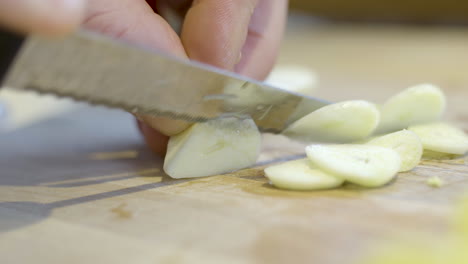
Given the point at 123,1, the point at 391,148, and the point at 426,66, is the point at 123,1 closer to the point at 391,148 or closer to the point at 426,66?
the point at 391,148

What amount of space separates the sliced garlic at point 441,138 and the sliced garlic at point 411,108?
3 cm

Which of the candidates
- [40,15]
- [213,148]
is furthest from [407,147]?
[40,15]

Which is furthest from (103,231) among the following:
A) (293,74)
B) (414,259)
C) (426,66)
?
(426,66)

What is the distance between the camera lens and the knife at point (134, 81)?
82cm

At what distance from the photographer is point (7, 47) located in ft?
2.63

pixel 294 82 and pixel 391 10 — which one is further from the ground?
pixel 391 10

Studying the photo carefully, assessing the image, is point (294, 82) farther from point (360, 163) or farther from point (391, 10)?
point (391, 10)

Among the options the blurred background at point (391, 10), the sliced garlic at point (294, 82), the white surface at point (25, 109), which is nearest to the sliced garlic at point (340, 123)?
the sliced garlic at point (294, 82)

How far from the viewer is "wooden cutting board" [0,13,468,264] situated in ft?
2.53

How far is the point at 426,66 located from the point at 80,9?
2479 mm

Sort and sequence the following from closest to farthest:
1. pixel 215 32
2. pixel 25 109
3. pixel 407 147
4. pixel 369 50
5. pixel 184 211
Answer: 1. pixel 184 211
2. pixel 407 147
3. pixel 215 32
4. pixel 25 109
5. pixel 369 50

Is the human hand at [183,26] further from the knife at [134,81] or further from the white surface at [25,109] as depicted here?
the white surface at [25,109]

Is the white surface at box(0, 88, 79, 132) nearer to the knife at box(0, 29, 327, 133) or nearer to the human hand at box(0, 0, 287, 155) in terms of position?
the human hand at box(0, 0, 287, 155)

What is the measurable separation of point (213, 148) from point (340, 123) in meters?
0.30
